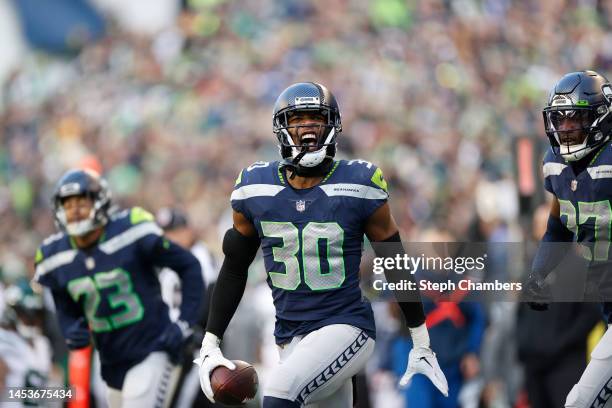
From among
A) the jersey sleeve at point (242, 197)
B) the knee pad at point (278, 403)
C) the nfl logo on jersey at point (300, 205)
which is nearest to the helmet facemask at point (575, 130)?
the nfl logo on jersey at point (300, 205)

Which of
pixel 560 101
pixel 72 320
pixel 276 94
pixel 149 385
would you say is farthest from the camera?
pixel 276 94

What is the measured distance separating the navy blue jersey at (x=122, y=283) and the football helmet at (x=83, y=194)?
0.11 m

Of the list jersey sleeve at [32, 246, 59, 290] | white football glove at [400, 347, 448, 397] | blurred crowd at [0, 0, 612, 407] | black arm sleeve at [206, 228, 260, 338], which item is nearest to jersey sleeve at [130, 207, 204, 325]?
jersey sleeve at [32, 246, 59, 290]

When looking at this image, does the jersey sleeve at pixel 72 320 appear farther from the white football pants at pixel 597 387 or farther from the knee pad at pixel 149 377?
the white football pants at pixel 597 387

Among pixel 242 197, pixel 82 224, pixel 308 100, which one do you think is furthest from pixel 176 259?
pixel 308 100

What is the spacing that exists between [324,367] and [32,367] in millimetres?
3212

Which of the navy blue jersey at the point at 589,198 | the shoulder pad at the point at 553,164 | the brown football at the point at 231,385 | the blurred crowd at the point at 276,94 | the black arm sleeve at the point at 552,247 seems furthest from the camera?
the blurred crowd at the point at 276,94

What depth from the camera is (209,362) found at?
19.3 feet

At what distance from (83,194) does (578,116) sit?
3.07 meters

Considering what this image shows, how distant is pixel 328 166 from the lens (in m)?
5.95

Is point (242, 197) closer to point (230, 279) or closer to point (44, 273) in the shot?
point (230, 279)

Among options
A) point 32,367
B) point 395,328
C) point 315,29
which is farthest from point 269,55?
point 32,367

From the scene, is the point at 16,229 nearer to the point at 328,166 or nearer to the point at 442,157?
the point at 442,157

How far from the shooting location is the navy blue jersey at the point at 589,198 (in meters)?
6.05
